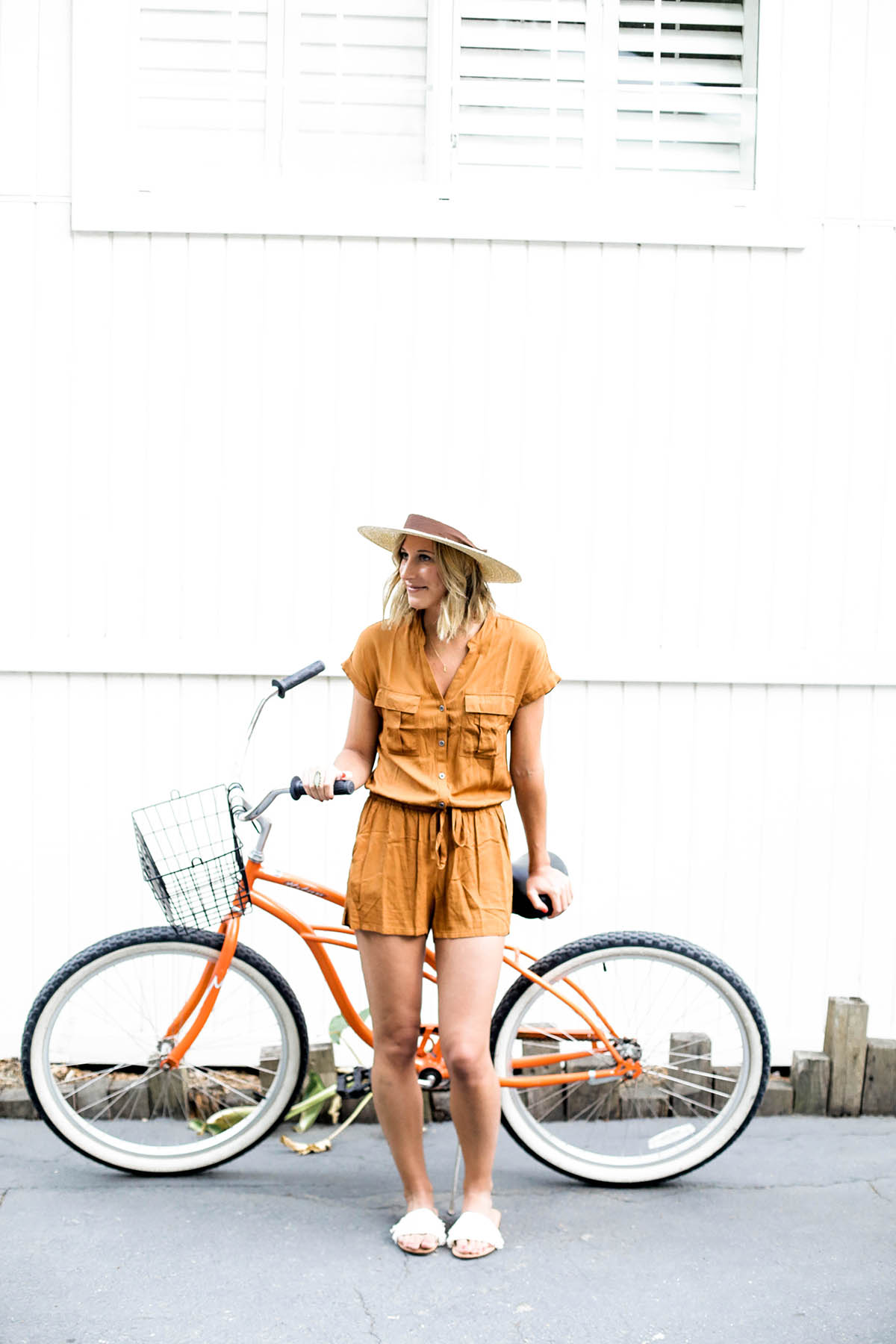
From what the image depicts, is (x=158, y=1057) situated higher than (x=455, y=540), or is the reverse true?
(x=455, y=540)

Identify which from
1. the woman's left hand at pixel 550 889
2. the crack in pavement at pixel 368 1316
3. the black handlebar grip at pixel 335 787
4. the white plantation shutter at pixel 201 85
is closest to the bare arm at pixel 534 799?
the woman's left hand at pixel 550 889

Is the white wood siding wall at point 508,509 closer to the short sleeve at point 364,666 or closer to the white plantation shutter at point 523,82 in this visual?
the white plantation shutter at point 523,82

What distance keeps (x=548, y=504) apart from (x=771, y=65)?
5.25 ft

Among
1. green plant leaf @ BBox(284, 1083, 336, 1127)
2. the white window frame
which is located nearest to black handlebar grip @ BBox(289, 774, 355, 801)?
green plant leaf @ BBox(284, 1083, 336, 1127)

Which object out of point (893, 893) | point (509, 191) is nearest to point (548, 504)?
point (509, 191)

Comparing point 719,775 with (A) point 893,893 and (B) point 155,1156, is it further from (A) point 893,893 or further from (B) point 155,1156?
(B) point 155,1156

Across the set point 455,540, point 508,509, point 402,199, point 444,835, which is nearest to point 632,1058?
point 444,835

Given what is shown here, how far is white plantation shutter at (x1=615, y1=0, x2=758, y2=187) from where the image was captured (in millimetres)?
4133

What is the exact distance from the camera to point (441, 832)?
9.87ft

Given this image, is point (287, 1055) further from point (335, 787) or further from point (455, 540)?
point (455, 540)

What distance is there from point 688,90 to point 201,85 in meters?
1.63

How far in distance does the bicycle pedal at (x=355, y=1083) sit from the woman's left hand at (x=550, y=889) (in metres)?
0.70

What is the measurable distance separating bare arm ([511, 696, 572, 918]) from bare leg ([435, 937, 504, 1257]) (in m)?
0.22

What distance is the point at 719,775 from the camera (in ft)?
13.7
